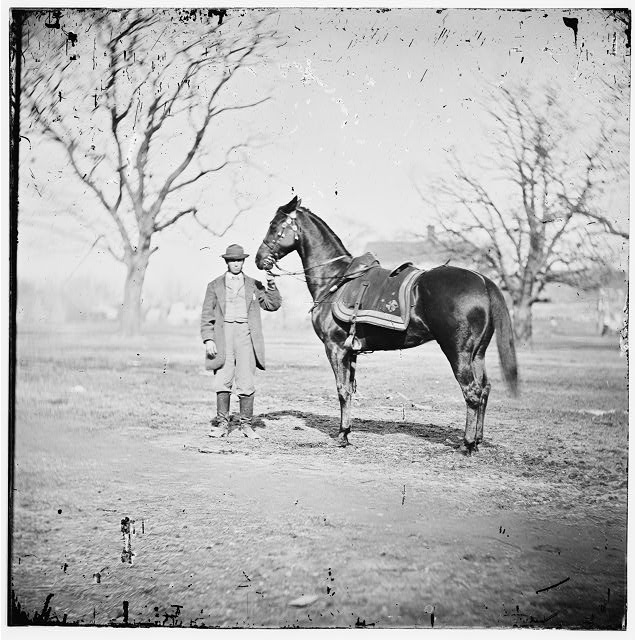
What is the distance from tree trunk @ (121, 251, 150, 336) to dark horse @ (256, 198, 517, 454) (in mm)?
683

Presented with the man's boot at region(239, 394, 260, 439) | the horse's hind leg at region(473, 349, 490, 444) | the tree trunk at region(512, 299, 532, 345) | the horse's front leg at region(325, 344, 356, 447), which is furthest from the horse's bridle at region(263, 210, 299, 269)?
the tree trunk at region(512, 299, 532, 345)

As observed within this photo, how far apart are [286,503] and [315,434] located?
1.51ft

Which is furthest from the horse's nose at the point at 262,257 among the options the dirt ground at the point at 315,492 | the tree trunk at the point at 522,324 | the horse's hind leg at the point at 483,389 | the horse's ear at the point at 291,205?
the tree trunk at the point at 522,324

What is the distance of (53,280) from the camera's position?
370 centimetres

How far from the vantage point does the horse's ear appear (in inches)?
147

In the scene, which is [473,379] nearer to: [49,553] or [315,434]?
[315,434]

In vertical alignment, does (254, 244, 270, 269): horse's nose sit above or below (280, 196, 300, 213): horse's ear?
below

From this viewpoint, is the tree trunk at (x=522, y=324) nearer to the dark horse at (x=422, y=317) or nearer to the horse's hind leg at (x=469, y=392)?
the dark horse at (x=422, y=317)

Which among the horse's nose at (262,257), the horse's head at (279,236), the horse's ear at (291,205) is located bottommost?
the horse's nose at (262,257)

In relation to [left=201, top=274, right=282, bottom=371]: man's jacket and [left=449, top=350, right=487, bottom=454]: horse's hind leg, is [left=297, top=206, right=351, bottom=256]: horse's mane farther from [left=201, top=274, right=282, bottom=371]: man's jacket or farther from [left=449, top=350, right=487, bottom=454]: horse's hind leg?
[left=449, top=350, right=487, bottom=454]: horse's hind leg

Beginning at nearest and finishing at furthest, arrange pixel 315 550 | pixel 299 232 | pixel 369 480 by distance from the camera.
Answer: pixel 315 550
pixel 369 480
pixel 299 232

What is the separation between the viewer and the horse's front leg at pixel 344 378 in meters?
3.74

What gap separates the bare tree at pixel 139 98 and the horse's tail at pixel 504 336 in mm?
1517

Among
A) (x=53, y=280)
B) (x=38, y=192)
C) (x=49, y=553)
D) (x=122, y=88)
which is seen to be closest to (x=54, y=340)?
(x=53, y=280)
